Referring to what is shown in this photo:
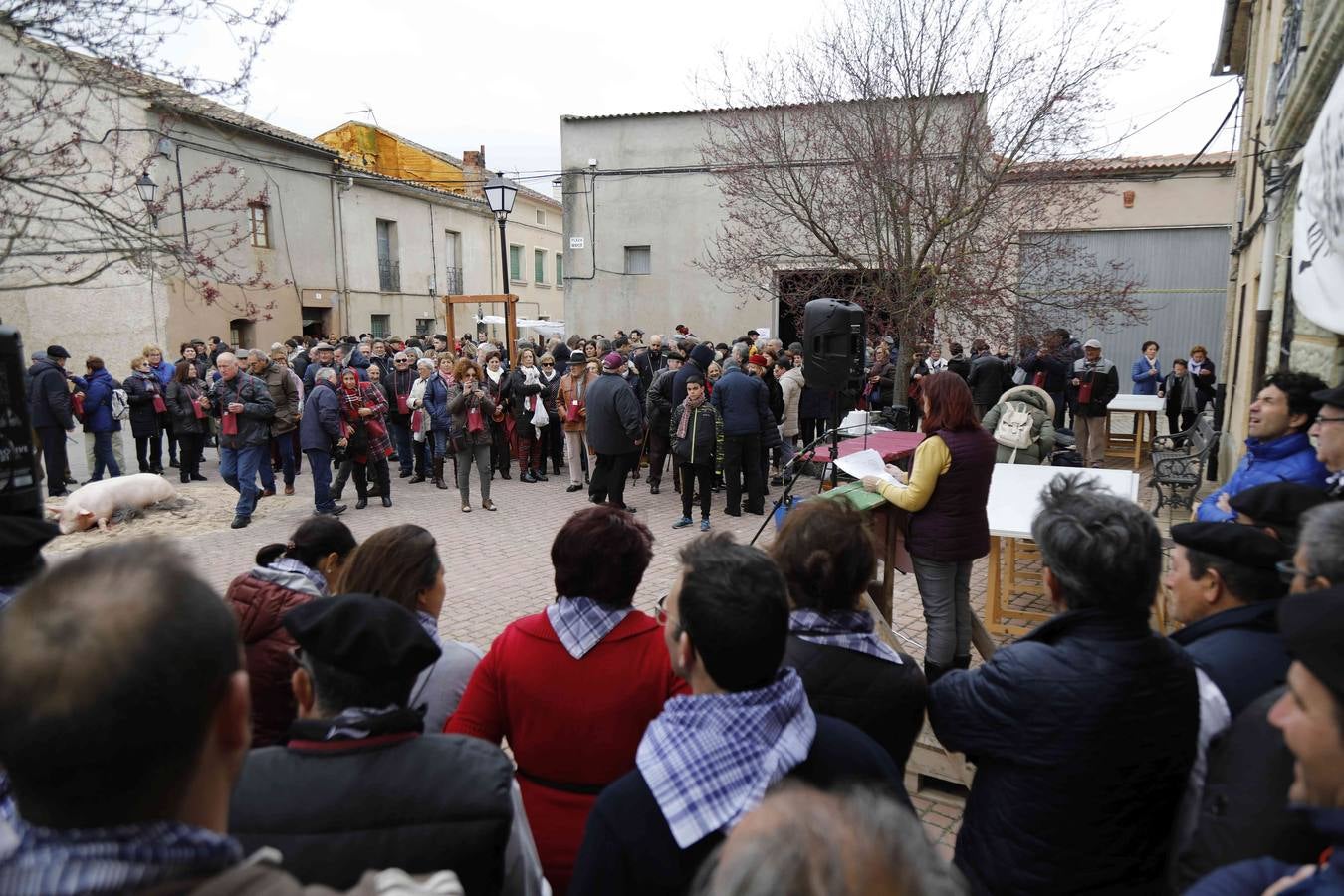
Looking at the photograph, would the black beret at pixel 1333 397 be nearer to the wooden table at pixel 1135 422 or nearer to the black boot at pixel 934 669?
the black boot at pixel 934 669

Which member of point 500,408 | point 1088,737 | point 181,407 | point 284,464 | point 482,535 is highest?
point 1088,737

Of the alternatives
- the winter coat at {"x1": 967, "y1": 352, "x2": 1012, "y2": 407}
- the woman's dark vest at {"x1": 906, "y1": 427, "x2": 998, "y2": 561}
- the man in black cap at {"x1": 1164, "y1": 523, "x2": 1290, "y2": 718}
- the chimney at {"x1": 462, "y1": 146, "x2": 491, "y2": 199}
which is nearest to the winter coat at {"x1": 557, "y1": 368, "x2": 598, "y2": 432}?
the winter coat at {"x1": 967, "y1": 352, "x2": 1012, "y2": 407}

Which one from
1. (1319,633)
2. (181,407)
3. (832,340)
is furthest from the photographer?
(181,407)

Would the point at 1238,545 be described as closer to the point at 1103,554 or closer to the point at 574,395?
the point at 1103,554

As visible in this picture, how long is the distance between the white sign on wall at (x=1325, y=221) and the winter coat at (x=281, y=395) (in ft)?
31.8

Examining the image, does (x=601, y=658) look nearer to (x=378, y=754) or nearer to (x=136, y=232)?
(x=378, y=754)

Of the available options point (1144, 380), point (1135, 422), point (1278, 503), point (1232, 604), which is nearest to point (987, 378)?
point (1135, 422)

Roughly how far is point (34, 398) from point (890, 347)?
41.6 feet

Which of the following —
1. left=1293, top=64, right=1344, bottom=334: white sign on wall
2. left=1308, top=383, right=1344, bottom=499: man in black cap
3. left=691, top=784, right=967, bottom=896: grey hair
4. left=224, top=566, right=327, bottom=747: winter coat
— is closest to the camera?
left=691, top=784, right=967, bottom=896: grey hair

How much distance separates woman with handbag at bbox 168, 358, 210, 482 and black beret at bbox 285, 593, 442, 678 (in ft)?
37.6

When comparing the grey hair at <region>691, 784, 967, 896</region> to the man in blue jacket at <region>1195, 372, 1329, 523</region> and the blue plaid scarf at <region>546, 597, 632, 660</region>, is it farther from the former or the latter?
the man in blue jacket at <region>1195, 372, 1329, 523</region>

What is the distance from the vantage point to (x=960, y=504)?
4449mm

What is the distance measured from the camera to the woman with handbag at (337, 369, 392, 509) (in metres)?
9.80

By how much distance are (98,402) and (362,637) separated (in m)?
11.9
